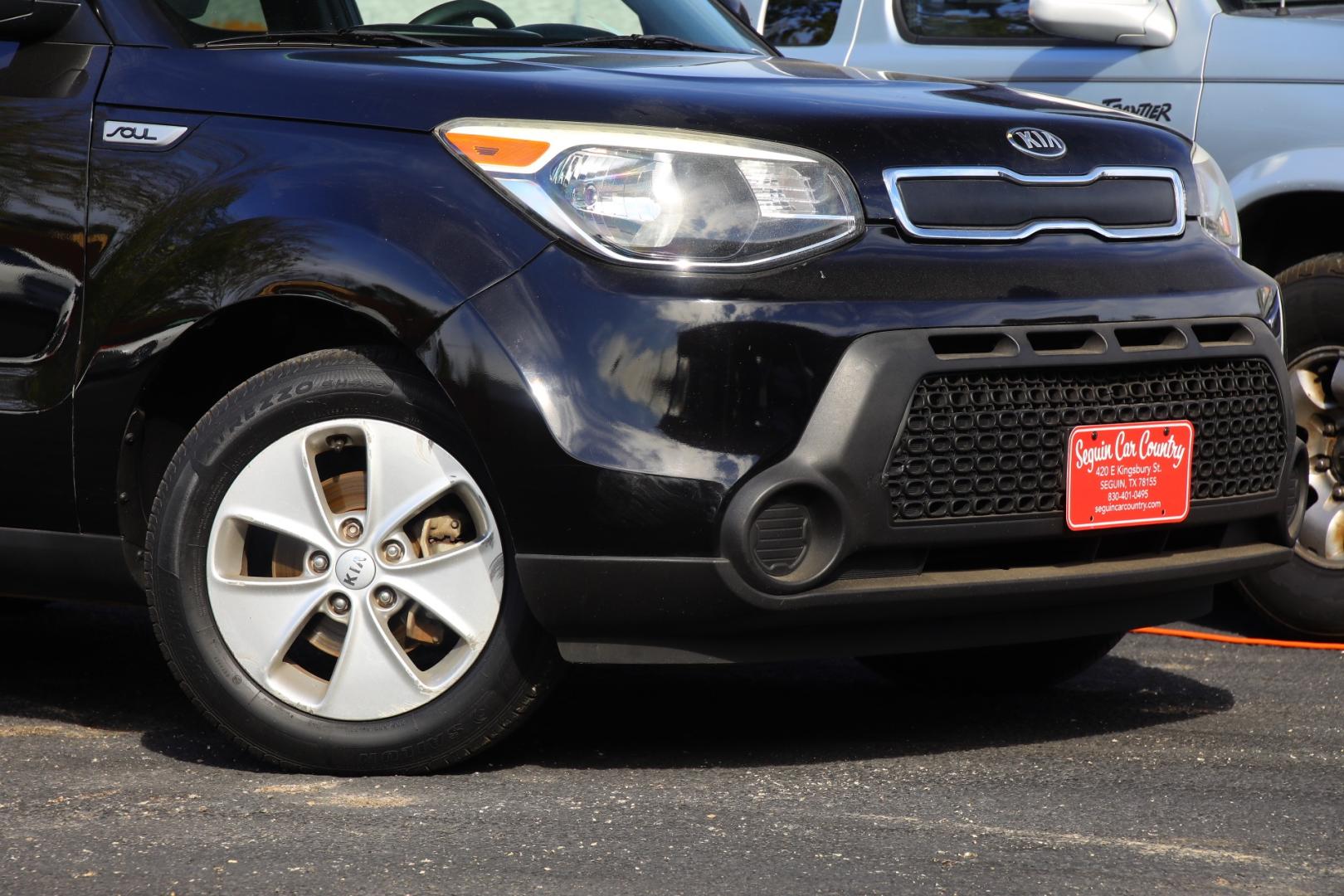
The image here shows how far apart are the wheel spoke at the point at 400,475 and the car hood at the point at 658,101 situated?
21.4 inches

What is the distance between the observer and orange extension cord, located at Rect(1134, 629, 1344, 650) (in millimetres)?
5270

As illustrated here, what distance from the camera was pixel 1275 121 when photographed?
5.32 metres

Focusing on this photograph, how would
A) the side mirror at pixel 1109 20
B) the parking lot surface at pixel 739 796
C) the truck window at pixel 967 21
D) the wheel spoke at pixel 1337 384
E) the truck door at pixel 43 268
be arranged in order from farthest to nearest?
the truck window at pixel 967 21 < the side mirror at pixel 1109 20 < the wheel spoke at pixel 1337 384 < the truck door at pixel 43 268 < the parking lot surface at pixel 739 796

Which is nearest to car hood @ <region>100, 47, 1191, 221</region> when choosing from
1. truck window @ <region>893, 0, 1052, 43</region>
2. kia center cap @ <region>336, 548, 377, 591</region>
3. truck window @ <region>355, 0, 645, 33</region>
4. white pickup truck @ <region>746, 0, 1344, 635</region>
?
truck window @ <region>355, 0, 645, 33</region>

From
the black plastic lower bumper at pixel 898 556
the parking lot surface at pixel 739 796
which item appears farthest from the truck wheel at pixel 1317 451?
the black plastic lower bumper at pixel 898 556

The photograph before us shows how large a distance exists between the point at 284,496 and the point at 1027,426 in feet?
4.33

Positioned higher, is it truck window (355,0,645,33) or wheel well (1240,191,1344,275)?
truck window (355,0,645,33)

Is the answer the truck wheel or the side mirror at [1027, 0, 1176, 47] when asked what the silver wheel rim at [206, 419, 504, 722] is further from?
the side mirror at [1027, 0, 1176, 47]

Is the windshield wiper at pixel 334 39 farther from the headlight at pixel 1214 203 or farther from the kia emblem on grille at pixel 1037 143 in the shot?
the headlight at pixel 1214 203

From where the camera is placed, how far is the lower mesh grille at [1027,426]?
3.55m

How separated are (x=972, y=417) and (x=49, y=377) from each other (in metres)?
1.74

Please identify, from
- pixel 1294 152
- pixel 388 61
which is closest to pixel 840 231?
pixel 388 61

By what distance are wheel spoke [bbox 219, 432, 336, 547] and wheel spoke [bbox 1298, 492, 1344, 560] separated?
106 inches

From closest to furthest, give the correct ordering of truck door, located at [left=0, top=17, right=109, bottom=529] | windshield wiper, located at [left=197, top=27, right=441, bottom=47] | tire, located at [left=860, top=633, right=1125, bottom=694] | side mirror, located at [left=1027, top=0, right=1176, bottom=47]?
truck door, located at [left=0, top=17, right=109, bottom=529] → windshield wiper, located at [left=197, top=27, right=441, bottom=47] → tire, located at [left=860, top=633, right=1125, bottom=694] → side mirror, located at [left=1027, top=0, right=1176, bottom=47]
